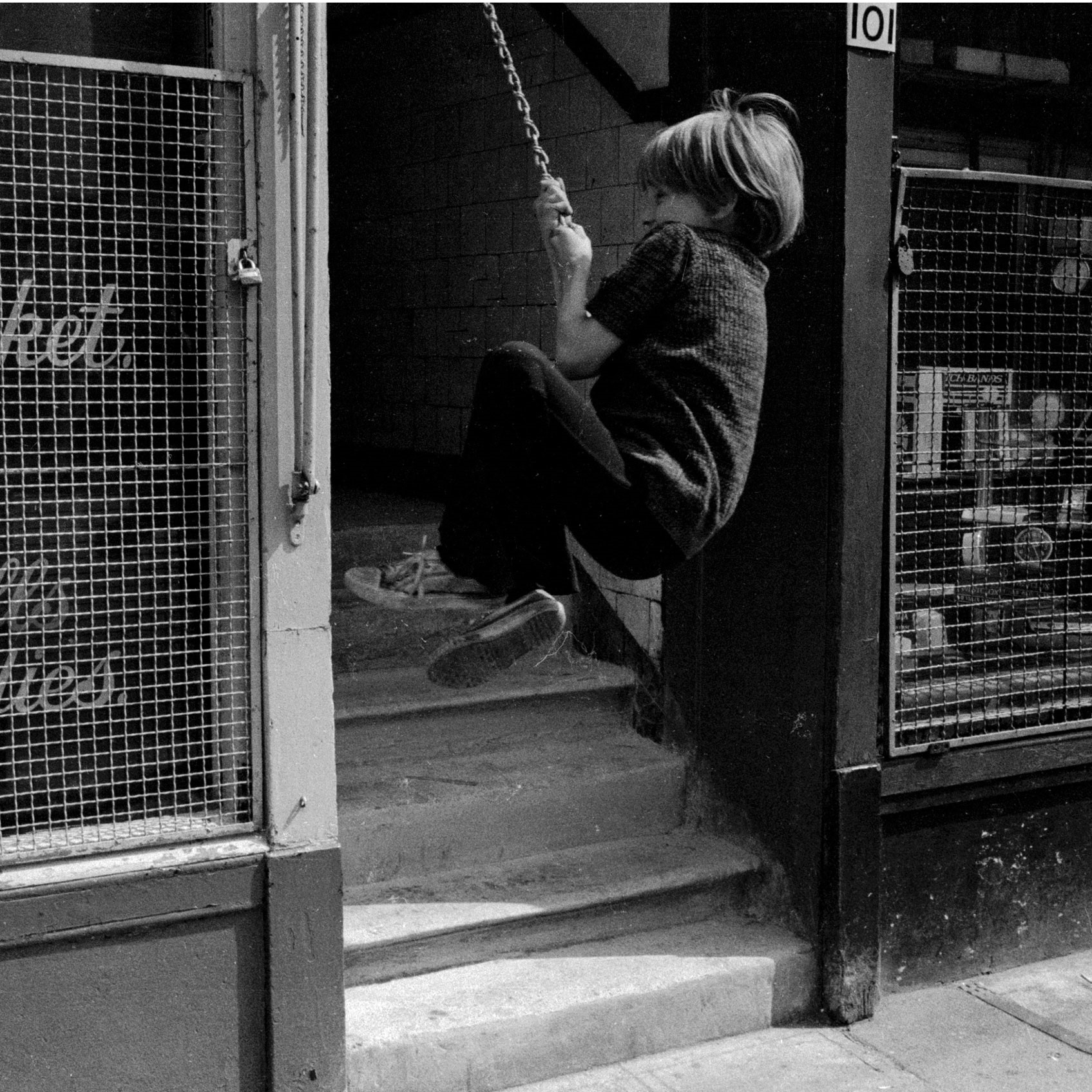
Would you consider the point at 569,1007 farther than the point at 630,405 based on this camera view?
Yes

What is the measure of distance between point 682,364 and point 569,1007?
1.97 meters

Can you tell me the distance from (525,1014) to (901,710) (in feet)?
5.30

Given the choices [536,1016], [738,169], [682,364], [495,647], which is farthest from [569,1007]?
[738,169]

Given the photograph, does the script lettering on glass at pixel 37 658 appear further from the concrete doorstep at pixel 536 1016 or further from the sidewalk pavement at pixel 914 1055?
the sidewalk pavement at pixel 914 1055

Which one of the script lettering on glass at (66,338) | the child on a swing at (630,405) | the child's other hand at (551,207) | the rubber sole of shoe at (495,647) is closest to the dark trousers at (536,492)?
the child on a swing at (630,405)

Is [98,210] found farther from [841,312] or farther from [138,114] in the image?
[841,312]

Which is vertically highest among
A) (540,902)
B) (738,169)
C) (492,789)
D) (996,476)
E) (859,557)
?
(738,169)

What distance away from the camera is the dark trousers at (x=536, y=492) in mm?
3428

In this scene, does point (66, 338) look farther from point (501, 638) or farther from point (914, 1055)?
point (914, 1055)

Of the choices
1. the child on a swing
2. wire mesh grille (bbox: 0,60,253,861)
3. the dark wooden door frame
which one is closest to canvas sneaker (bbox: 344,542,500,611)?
the child on a swing

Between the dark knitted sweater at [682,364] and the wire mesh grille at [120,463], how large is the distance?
998mm

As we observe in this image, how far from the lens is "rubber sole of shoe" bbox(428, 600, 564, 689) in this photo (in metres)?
3.54

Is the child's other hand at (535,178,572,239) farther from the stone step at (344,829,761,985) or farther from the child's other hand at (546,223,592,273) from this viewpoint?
the stone step at (344,829,761,985)

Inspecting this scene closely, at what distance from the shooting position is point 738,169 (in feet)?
11.6
